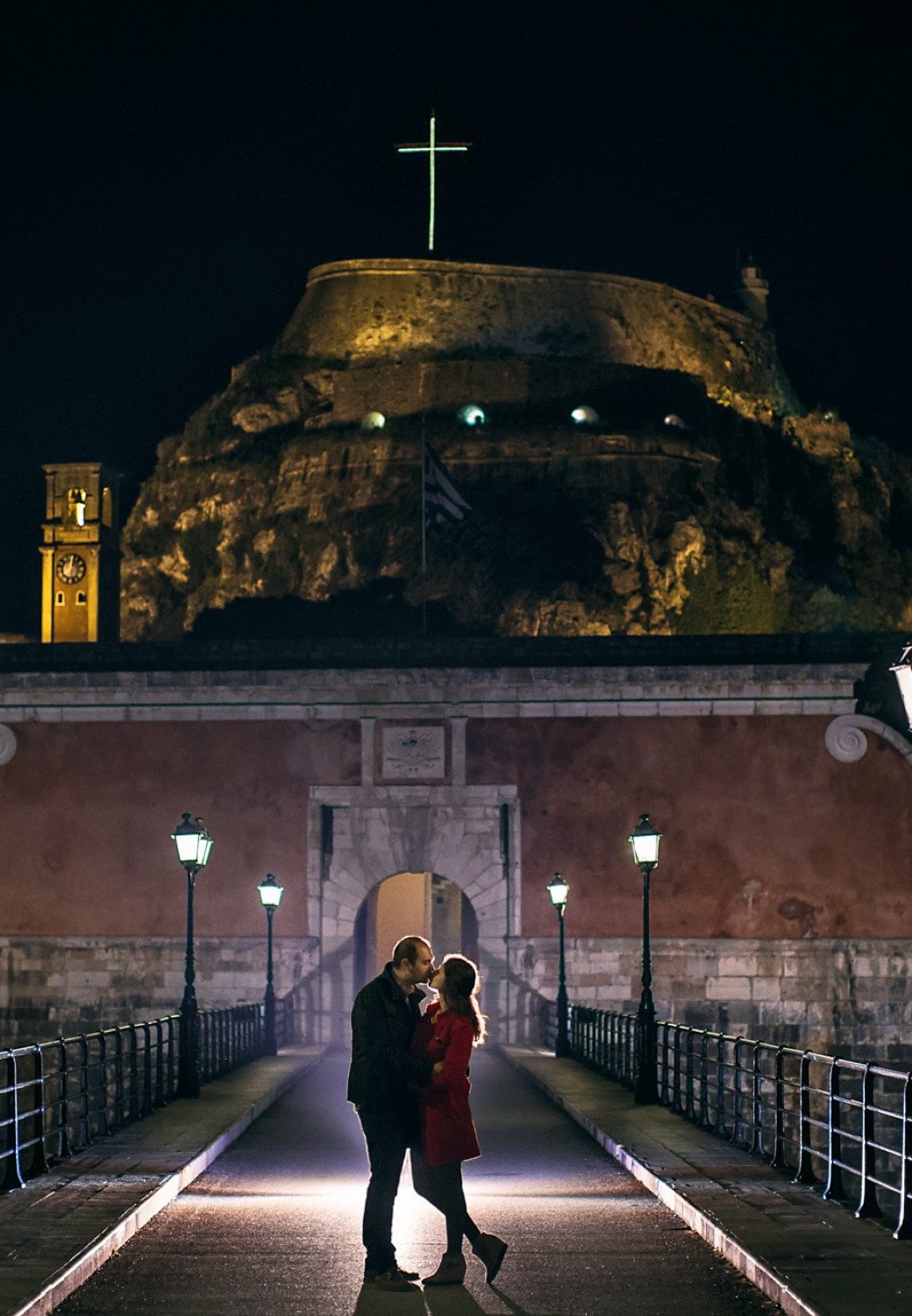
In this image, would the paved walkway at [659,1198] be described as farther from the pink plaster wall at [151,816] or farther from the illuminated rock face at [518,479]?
the illuminated rock face at [518,479]

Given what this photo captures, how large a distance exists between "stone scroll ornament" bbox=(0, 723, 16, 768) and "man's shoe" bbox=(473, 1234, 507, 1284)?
2197cm

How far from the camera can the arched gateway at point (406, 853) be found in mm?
28266

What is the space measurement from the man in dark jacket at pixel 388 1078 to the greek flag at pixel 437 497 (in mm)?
28181

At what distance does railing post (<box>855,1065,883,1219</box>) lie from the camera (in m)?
9.44

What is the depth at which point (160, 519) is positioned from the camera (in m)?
61.4

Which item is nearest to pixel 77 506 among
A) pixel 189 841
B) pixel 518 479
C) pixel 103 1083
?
pixel 518 479

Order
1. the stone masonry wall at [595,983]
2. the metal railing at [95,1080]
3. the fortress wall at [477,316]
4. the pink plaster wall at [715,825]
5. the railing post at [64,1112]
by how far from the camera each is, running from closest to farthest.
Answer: the metal railing at [95,1080] → the railing post at [64,1112] → the stone masonry wall at [595,983] → the pink plaster wall at [715,825] → the fortress wall at [477,316]

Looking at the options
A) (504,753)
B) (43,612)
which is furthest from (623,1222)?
(43,612)

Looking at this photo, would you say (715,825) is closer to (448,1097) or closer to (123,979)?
(123,979)

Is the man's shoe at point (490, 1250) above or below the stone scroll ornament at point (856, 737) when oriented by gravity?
below

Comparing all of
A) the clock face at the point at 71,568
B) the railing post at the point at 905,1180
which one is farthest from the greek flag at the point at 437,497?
the clock face at the point at 71,568

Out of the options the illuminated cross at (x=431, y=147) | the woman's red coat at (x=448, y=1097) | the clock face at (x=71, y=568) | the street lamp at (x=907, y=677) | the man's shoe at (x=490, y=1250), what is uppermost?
the illuminated cross at (x=431, y=147)

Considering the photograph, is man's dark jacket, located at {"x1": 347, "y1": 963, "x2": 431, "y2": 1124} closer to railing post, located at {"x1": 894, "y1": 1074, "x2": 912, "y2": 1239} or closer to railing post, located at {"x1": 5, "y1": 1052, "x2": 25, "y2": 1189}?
railing post, located at {"x1": 894, "y1": 1074, "x2": 912, "y2": 1239}

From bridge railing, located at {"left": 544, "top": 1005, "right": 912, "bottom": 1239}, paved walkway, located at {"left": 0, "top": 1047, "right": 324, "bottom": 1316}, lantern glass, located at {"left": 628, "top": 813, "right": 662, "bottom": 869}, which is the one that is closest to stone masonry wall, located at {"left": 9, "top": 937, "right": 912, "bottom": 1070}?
bridge railing, located at {"left": 544, "top": 1005, "right": 912, "bottom": 1239}
